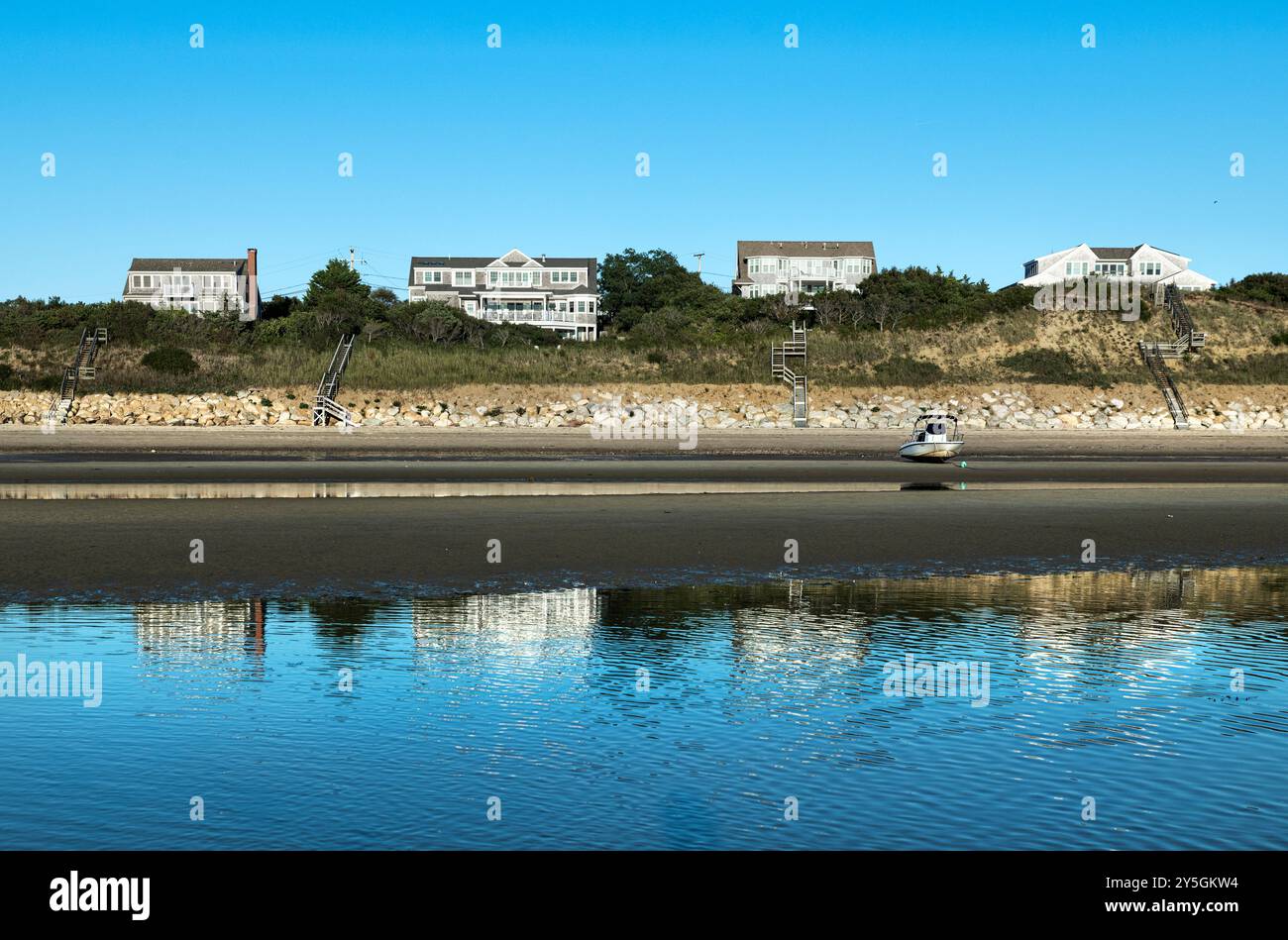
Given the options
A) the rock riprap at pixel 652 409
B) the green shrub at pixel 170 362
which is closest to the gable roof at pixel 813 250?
the rock riprap at pixel 652 409

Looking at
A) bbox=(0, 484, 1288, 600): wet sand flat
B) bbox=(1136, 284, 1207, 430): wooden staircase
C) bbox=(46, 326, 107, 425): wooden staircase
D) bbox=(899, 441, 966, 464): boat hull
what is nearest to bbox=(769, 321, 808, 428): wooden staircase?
bbox=(1136, 284, 1207, 430): wooden staircase

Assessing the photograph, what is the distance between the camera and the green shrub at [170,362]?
7069 cm

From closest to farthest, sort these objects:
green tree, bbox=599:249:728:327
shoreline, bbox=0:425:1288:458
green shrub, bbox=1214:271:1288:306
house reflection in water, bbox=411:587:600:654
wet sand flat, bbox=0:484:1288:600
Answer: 1. house reflection in water, bbox=411:587:600:654
2. wet sand flat, bbox=0:484:1288:600
3. shoreline, bbox=0:425:1288:458
4. green shrub, bbox=1214:271:1288:306
5. green tree, bbox=599:249:728:327

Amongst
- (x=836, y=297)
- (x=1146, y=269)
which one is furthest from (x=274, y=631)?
(x=1146, y=269)

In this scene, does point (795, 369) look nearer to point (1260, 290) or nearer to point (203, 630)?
point (1260, 290)

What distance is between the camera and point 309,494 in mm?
31078

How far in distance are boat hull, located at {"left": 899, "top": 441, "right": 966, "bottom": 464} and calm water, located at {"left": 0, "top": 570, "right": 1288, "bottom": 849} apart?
29.3 m

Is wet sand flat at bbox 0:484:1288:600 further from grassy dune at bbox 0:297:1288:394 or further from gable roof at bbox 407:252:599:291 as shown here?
gable roof at bbox 407:252:599:291

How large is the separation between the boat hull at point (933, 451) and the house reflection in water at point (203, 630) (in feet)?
106

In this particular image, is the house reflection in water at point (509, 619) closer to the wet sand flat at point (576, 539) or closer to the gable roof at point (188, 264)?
the wet sand flat at point (576, 539)

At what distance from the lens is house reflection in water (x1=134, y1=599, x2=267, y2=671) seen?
12805mm

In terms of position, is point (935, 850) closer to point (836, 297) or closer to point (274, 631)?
point (274, 631)
